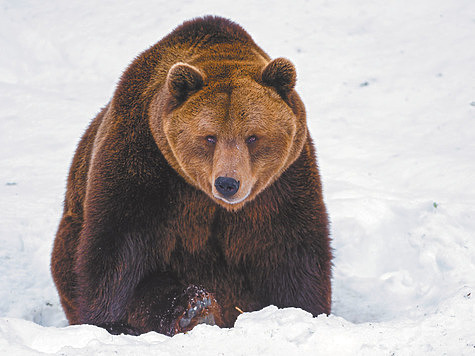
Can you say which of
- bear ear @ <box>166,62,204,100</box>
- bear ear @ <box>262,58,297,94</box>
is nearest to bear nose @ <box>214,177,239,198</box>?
bear ear @ <box>166,62,204,100</box>

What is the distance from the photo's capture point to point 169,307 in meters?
4.57

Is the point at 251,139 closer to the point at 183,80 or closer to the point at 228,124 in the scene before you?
the point at 228,124

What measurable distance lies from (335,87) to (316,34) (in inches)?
77.1

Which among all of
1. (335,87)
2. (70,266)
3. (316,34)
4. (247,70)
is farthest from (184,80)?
(316,34)

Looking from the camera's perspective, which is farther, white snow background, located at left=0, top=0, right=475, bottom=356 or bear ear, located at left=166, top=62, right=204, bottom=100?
bear ear, located at left=166, top=62, right=204, bottom=100

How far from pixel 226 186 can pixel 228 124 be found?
47 cm

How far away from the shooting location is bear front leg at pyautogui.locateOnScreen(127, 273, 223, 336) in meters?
4.36

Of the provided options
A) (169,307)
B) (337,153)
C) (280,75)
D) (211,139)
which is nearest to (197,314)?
(169,307)

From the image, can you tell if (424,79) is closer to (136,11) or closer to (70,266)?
(136,11)

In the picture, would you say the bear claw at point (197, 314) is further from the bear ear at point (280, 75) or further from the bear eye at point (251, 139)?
the bear ear at point (280, 75)

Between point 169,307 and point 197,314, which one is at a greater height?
point 197,314

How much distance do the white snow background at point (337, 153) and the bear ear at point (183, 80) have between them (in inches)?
64.1

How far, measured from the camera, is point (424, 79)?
10531 mm

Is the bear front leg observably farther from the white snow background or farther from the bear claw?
the white snow background
